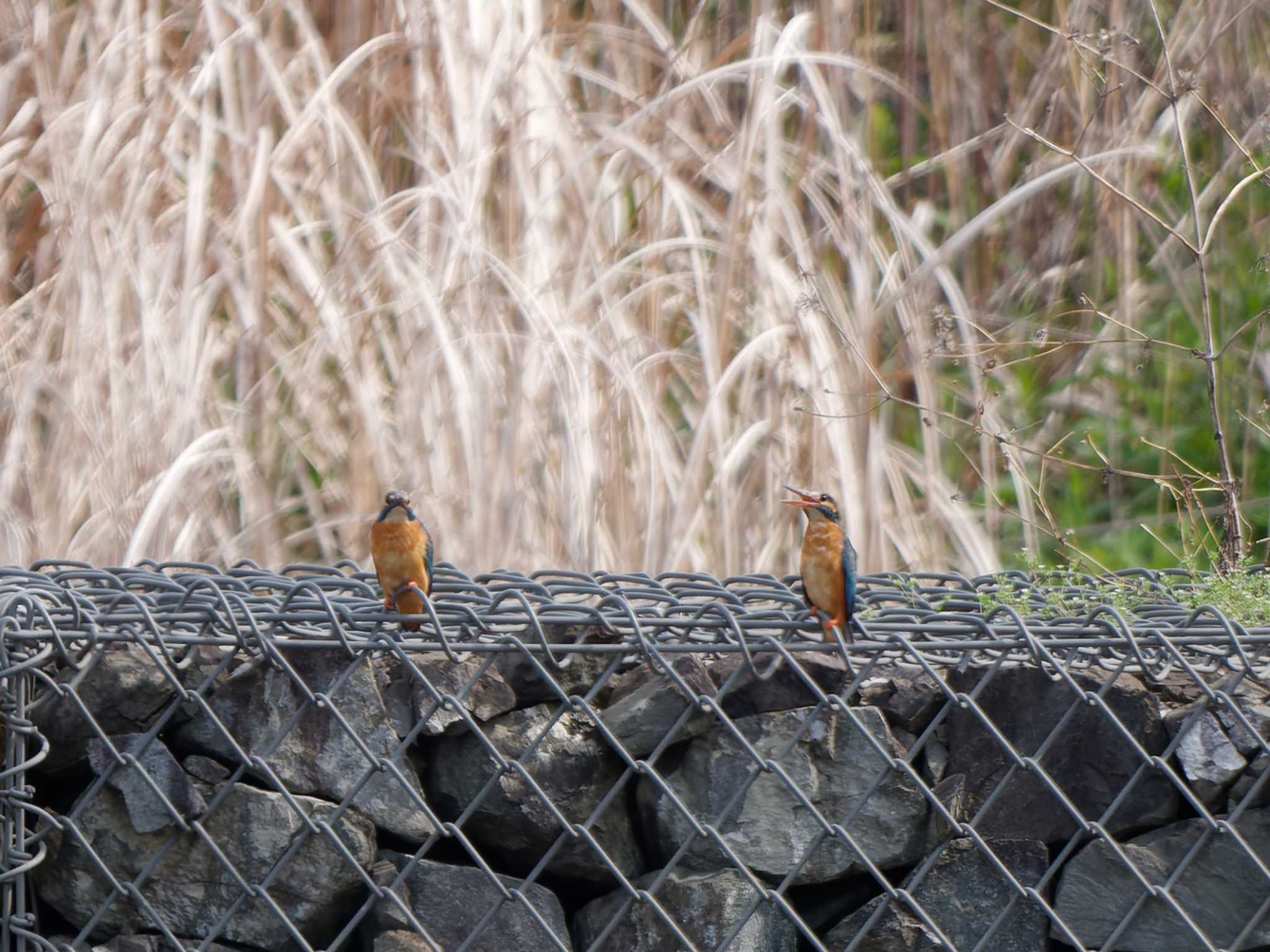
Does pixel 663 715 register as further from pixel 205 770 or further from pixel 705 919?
pixel 205 770

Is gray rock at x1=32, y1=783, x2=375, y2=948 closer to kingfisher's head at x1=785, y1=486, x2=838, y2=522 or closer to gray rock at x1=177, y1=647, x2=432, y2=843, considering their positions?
gray rock at x1=177, y1=647, x2=432, y2=843

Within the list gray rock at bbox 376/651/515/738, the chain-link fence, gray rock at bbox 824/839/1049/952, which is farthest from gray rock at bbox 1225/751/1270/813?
gray rock at bbox 376/651/515/738

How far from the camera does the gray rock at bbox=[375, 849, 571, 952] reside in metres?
1.43

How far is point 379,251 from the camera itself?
117 inches

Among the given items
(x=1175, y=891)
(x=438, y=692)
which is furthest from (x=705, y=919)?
(x=1175, y=891)

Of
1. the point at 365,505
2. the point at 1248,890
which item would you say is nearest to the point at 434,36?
the point at 365,505

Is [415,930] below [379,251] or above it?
below

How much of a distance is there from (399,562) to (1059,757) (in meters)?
0.71

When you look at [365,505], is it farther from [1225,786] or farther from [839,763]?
[1225,786]

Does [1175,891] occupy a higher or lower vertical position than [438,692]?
lower

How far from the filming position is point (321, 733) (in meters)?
1.46

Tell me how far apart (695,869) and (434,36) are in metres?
2.47

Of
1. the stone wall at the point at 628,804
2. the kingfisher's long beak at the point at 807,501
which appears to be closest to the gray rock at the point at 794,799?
the stone wall at the point at 628,804

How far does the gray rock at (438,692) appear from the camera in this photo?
1.46 meters
